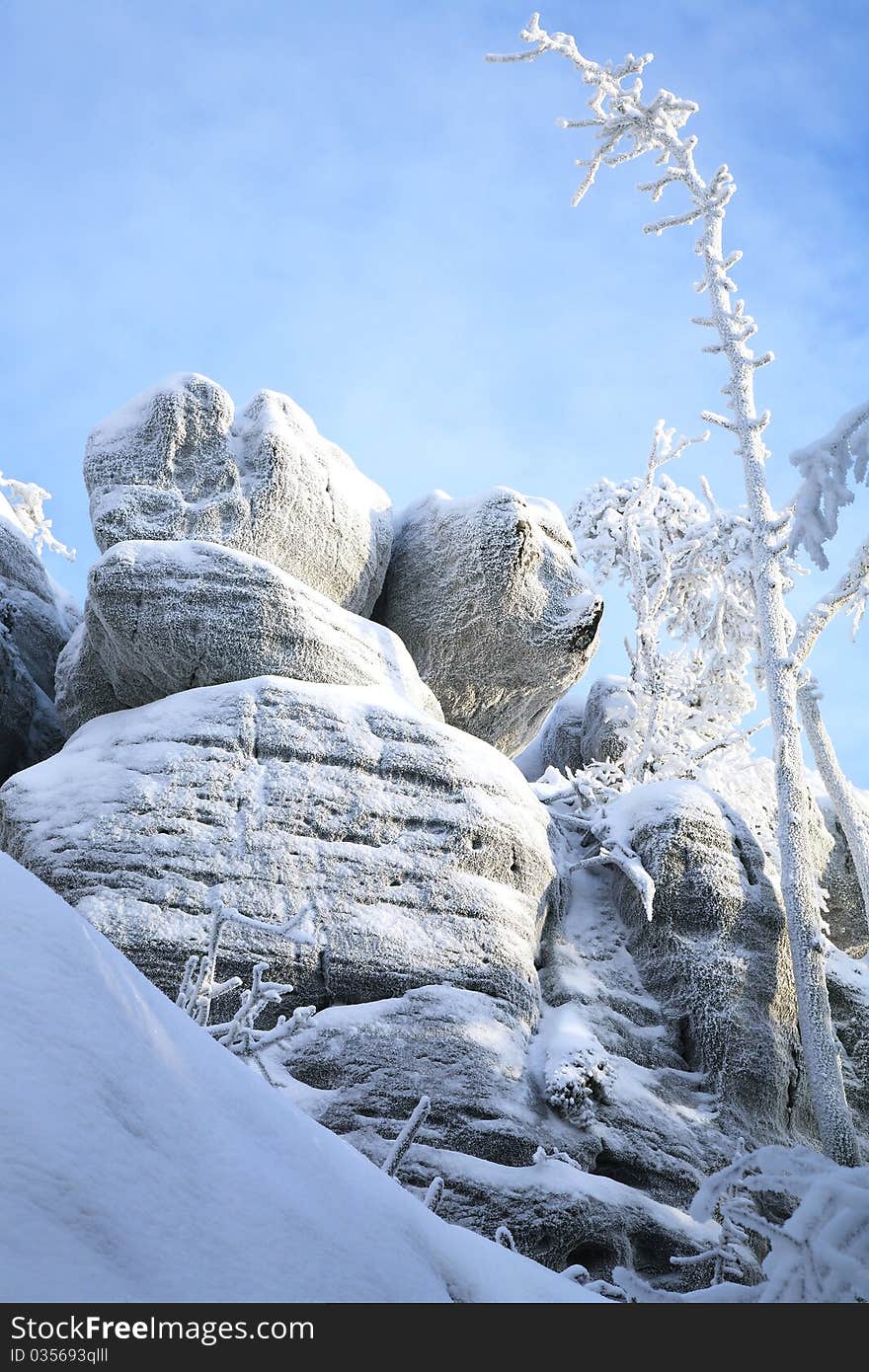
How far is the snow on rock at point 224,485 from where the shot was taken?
10117mm

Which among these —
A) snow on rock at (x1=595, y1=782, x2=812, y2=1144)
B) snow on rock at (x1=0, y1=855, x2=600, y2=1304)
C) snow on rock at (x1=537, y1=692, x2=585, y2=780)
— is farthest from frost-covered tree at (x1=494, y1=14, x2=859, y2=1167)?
snow on rock at (x1=0, y1=855, x2=600, y2=1304)

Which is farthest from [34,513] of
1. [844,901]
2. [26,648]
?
[844,901]

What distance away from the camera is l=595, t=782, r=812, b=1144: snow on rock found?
8.30 m

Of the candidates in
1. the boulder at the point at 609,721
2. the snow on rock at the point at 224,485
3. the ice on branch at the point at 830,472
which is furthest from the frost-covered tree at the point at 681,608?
the ice on branch at the point at 830,472

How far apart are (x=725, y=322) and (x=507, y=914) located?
8189 millimetres

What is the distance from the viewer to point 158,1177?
1.59m

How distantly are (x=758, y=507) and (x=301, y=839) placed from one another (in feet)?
Answer: 23.0

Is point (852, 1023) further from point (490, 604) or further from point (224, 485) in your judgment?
point (224, 485)

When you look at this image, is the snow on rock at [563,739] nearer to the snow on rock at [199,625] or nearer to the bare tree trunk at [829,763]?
the bare tree trunk at [829,763]

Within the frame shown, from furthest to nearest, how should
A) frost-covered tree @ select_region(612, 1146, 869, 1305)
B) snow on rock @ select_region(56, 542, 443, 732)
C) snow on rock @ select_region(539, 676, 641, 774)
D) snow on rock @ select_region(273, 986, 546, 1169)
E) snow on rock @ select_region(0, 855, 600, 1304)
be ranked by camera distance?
snow on rock @ select_region(539, 676, 641, 774), snow on rock @ select_region(56, 542, 443, 732), snow on rock @ select_region(273, 986, 546, 1169), frost-covered tree @ select_region(612, 1146, 869, 1305), snow on rock @ select_region(0, 855, 600, 1304)

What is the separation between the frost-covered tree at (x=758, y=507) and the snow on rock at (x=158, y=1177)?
738 cm

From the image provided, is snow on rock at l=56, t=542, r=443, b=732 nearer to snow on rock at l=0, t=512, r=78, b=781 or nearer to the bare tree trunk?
snow on rock at l=0, t=512, r=78, b=781

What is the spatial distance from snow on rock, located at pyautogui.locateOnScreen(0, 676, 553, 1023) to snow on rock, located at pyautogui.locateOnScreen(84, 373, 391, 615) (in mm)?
2339
